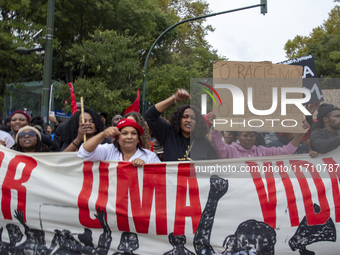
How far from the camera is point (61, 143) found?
189 inches

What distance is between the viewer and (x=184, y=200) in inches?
137

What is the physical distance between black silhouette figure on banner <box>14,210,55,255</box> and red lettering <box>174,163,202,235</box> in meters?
1.14

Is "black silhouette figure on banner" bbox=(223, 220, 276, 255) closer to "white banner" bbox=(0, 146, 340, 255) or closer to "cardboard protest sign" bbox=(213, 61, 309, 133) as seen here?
"white banner" bbox=(0, 146, 340, 255)

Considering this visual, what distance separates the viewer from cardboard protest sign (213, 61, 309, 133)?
3.67 m

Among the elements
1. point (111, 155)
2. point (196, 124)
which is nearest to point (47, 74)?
point (111, 155)

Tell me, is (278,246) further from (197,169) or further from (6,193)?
(6,193)

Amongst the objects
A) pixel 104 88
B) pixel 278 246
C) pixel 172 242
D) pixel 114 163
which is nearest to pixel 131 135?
pixel 114 163

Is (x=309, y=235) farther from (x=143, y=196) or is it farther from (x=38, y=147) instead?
(x=38, y=147)

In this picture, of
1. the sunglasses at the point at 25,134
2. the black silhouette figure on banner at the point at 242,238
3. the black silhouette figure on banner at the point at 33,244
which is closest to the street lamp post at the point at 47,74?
the sunglasses at the point at 25,134

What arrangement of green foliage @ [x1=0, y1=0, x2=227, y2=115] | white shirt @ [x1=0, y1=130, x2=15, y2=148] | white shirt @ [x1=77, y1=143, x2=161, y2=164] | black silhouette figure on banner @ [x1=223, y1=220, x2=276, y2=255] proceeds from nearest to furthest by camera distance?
1. black silhouette figure on banner @ [x1=223, y1=220, x2=276, y2=255]
2. white shirt @ [x1=77, y1=143, x2=161, y2=164]
3. white shirt @ [x1=0, y1=130, x2=15, y2=148]
4. green foliage @ [x1=0, y1=0, x2=227, y2=115]

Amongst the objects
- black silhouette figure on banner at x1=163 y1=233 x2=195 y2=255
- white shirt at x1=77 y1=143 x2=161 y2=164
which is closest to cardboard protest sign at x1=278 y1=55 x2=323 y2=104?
white shirt at x1=77 y1=143 x2=161 y2=164

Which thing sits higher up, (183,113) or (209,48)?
(209,48)

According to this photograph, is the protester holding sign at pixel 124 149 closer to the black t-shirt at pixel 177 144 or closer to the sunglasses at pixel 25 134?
the black t-shirt at pixel 177 144

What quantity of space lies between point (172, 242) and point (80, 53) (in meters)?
14.3
